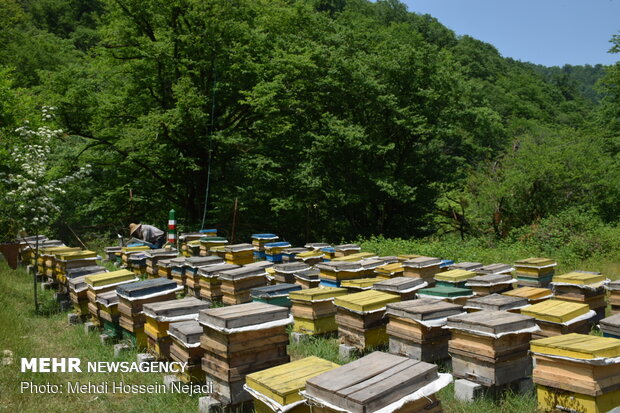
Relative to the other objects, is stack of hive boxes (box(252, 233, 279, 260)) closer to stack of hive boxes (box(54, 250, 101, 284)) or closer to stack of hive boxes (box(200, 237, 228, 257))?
stack of hive boxes (box(200, 237, 228, 257))

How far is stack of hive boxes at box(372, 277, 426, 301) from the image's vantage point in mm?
6984

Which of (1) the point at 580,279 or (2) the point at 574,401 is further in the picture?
(1) the point at 580,279

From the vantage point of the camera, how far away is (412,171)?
20.8m

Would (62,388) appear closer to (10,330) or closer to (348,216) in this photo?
Answer: (10,330)

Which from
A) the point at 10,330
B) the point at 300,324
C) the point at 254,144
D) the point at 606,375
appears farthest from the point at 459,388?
the point at 254,144

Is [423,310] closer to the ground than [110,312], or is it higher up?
higher up

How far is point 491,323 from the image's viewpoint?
4898 millimetres

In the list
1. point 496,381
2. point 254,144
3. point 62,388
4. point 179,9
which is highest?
point 179,9

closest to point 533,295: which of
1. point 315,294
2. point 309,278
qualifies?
point 315,294

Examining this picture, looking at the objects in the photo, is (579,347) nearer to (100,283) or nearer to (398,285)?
(398,285)

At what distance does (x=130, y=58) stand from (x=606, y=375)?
21796 millimetres

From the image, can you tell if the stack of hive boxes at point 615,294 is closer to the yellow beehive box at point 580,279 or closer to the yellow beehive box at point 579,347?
the yellow beehive box at point 580,279


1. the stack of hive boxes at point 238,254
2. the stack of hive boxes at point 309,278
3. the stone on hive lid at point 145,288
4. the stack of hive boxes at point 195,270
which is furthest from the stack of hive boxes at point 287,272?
the stone on hive lid at point 145,288

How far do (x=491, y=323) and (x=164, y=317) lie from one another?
3962 mm
